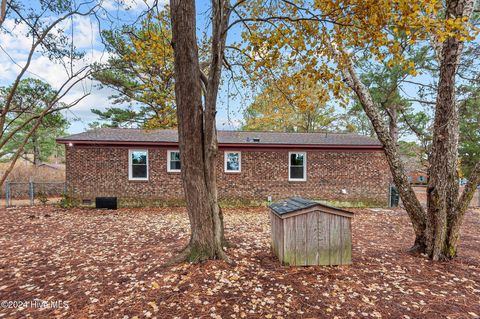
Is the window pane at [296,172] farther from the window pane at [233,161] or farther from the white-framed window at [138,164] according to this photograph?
the white-framed window at [138,164]

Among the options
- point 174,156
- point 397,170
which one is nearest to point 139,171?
point 174,156

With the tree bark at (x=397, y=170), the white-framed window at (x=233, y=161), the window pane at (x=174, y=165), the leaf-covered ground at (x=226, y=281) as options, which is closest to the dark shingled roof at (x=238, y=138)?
the white-framed window at (x=233, y=161)

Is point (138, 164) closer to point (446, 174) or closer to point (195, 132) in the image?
point (195, 132)

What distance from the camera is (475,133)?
15.9m

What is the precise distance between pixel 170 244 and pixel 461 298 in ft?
16.7

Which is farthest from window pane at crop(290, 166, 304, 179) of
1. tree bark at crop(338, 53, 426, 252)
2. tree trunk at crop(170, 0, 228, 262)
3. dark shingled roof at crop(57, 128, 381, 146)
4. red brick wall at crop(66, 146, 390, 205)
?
tree trunk at crop(170, 0, 228, 262)

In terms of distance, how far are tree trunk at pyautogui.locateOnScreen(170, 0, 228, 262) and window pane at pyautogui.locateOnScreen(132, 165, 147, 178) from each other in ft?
25.1

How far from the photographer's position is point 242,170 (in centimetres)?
1120

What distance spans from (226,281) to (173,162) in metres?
8.24

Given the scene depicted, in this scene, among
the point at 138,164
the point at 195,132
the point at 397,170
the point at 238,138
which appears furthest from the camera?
the point at 238,138

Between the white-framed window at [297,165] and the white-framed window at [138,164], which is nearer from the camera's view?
the white-framed window at [138,164]

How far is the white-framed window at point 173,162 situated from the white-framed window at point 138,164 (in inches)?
41.3

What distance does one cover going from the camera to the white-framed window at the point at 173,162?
11055 mm

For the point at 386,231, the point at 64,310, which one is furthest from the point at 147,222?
the point at 386,231
